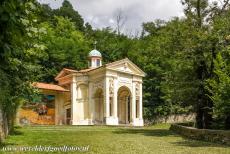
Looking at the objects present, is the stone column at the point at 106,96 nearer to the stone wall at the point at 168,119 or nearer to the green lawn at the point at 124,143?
the stone wall at the point at 168,119

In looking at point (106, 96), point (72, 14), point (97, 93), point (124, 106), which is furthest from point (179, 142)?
point (72, 14)

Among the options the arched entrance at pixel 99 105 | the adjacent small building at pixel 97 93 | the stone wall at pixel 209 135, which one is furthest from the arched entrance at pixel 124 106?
the stone wall at pixel 209 135

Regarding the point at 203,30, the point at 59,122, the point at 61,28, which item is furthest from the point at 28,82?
the point at 61,28

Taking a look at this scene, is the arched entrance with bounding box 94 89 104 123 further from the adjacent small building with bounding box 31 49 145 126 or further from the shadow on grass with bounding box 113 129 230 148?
the shadow on grass with bounding box 113 129 230 148

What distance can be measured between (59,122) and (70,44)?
14.0 m

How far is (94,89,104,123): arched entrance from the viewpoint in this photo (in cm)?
4703

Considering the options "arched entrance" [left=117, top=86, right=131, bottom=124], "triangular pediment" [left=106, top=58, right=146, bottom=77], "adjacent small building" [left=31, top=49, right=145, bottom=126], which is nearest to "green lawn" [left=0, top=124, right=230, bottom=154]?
"adjacent small building" [left=31, top=49, right=145, bottom=126]

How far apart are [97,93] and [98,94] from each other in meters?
0.47

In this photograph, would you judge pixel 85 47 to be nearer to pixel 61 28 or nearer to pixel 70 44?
pixel 70 44

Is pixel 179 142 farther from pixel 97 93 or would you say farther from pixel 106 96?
pixel 97 93

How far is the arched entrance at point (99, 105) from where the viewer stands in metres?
47.0

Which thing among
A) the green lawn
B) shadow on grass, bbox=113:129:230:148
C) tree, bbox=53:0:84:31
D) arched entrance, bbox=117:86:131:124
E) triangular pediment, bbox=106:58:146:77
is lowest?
shadow on grass, bbox=113:129:230:148

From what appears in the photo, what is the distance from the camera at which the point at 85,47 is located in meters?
59.4

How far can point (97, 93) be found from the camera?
47469 mm
